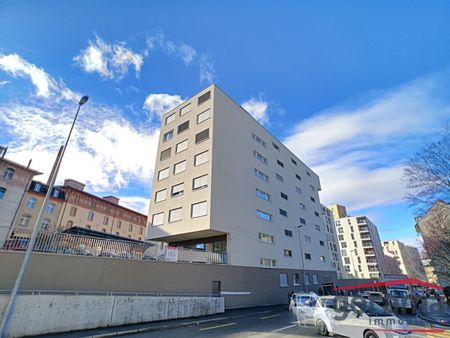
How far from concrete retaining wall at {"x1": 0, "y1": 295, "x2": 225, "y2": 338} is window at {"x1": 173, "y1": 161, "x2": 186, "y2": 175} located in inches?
539

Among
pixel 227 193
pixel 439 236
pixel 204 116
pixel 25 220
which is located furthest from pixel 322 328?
pixel 25 220

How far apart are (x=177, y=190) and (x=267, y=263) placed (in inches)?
494

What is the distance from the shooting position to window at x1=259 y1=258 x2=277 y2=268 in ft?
78.5

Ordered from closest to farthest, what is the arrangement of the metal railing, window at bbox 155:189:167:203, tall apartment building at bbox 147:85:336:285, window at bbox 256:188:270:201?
the metal railing, tall apartment building at bbox 147:85:336:285, window at bbox 155:189:167:203, window at bbox 256:188:270:201

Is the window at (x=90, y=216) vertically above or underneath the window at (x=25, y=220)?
above

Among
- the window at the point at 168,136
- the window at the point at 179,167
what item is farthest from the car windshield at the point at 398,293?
the window at the point at 168,136

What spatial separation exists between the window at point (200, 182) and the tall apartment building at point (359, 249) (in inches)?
2934

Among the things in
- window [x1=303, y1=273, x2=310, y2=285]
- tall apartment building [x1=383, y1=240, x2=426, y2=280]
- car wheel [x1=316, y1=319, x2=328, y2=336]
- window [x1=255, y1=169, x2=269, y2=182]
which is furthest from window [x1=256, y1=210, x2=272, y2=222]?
tall apartment building [x1=383, y1=240, x2=426, y2=280]

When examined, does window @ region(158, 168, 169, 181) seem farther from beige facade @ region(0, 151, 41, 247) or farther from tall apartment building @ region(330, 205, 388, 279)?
tall apartment building @ region(330, 205, 388, 279)

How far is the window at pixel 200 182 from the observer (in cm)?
2230

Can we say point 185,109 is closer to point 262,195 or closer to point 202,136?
point 202,136

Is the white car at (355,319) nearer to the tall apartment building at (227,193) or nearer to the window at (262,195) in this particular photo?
the tall apartment building at (227,193)

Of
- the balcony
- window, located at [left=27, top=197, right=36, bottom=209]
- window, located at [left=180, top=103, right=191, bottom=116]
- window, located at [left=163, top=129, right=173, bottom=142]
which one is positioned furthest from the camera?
the balcony

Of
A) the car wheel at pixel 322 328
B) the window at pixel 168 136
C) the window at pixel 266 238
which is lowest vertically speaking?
the car wheel at pixel 322 328
